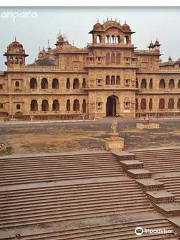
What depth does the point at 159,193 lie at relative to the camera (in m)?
15.3

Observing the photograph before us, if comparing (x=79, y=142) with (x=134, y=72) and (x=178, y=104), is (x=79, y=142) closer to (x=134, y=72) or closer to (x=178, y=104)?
(x=134, y=72)

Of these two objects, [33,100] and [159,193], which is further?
[33,100]

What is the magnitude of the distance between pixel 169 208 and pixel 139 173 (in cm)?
300

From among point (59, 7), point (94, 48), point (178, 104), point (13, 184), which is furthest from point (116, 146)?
point (178, 104)

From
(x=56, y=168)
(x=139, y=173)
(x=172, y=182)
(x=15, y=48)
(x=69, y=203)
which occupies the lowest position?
(x=69, y=203)

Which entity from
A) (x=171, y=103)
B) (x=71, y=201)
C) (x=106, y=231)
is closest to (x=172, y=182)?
(x=71, y=201)

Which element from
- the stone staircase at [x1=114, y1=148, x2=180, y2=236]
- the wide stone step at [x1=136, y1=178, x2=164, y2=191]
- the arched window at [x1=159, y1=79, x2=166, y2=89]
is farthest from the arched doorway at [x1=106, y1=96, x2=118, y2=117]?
the wide stone step at [x1=136, y1=178, x2=164, y2=191]

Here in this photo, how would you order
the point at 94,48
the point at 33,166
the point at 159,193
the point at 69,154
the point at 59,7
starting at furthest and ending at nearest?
1. the point at 94,48
2. the point at 69,154
3. the point at 33,166
4. the point at 59,7
5. the point at 159,193

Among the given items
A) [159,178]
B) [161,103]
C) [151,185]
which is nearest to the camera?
[151,185]

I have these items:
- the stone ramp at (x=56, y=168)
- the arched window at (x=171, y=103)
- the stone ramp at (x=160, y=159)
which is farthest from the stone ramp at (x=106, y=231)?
the arched window at (x=171, y=103)

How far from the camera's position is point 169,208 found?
555 inches

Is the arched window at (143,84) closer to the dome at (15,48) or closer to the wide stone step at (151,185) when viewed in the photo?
the dome at (15,48)

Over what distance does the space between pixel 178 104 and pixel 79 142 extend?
3272 cm

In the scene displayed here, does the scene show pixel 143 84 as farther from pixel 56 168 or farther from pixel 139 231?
pixel 139 231
